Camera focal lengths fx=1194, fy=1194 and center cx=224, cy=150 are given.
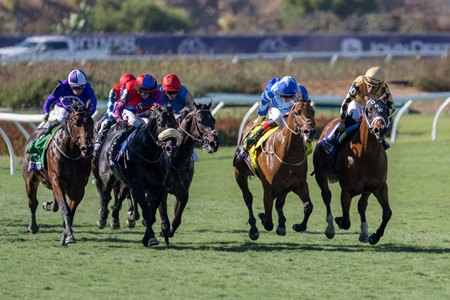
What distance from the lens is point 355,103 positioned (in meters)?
10.9

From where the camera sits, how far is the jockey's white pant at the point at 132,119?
11289 mm

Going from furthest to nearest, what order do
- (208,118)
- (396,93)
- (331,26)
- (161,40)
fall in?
1. (331,26)
2. (161,40)
3. (396,93)
4. (208,118)

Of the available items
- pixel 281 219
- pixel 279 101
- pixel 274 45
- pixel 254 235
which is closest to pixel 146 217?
pixel 254 235

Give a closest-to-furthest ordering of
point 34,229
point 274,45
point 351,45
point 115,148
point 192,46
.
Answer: point 115,148, point 34,229, point 192,46, point 274,45, point 351,45

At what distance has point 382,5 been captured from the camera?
65125 mm

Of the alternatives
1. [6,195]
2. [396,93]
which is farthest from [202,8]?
[6,195]

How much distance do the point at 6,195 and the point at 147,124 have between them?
15.8ft

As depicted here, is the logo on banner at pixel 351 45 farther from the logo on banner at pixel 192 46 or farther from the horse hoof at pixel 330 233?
the horse hoof at pixel 330 233

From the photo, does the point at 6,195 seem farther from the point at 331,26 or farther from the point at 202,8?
the point at 202,8

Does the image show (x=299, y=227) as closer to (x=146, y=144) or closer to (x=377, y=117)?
(x=377, y=117)

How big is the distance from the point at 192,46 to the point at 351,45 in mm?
5730

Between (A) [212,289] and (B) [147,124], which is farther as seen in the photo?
(B) [147,124]

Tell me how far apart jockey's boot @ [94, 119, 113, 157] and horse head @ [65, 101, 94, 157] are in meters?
1.35

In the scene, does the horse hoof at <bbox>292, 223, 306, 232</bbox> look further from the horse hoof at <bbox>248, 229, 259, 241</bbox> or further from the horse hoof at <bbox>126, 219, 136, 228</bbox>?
the horse hoof at <bbox>126, 219, 136, 228</bbox>
